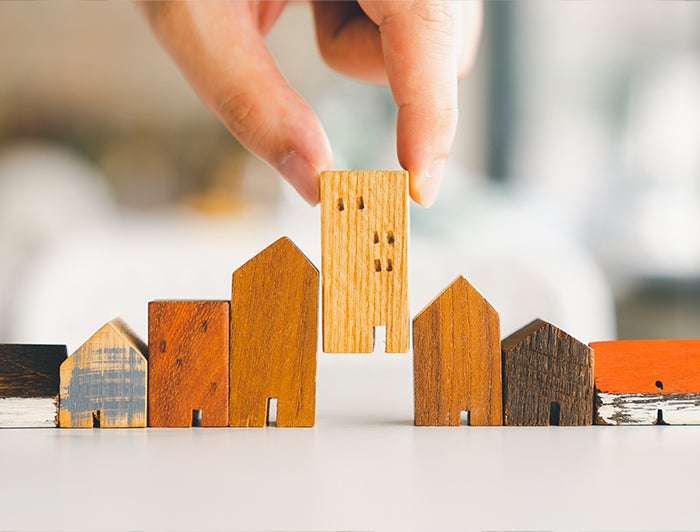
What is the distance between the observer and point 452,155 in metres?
3.42

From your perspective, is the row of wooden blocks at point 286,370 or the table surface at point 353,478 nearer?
the table surface at point 353,478

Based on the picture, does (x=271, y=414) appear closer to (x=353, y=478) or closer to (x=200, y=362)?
(x=200, y=362)

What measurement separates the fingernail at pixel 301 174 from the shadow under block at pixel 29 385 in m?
0.32

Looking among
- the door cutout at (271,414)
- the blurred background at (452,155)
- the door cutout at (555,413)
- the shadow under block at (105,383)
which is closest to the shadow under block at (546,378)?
the door cutout at (555,413)

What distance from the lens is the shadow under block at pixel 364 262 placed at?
0.72m

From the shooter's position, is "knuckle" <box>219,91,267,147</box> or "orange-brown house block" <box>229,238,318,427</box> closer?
"orange-brown house block" <box>229,238,318,427</box>

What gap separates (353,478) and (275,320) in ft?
0.75

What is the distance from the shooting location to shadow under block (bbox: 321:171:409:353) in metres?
0.72

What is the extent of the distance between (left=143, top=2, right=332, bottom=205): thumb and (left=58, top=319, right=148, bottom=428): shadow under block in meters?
0.27

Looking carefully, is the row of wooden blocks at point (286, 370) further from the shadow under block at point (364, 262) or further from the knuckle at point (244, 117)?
the knuckle at point (244, 117)

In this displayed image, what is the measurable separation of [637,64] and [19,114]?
2767mm

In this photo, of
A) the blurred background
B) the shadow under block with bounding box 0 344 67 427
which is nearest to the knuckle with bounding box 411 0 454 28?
the shadow under block with bounding box 0 344 67 427

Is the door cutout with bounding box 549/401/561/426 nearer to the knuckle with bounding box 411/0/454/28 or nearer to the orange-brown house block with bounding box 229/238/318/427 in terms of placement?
the orange-brown house block with bounding box 229/238/318/427

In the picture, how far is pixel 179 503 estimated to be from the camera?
0.50 m
